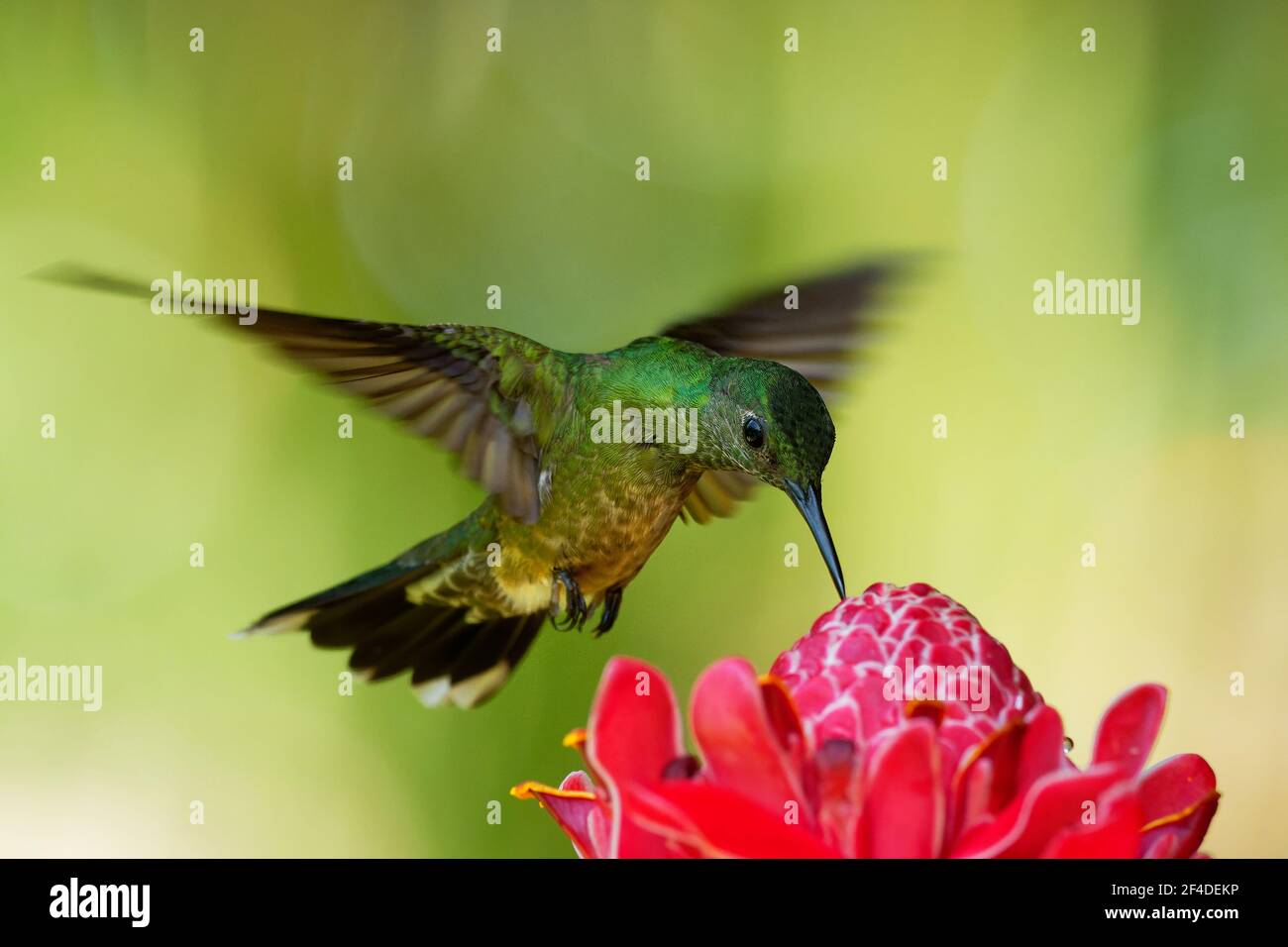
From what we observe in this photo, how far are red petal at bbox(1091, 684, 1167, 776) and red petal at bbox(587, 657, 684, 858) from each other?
0.31 meters

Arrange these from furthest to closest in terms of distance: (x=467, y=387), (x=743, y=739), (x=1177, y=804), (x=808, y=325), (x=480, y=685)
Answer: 1. (x=480, y=685)
2. (x=808, y=325)
3. (x=467, y=387)
4. (x=1177, y=804)
5. (x=743, y=739)

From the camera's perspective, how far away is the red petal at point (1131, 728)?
0.92 metres

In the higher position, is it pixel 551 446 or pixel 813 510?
pixel 551 446

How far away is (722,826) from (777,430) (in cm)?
85

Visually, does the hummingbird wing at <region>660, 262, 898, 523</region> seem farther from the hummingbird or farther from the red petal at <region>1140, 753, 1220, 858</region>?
the red petal at <region>1140, 753, 1220, 858</region>

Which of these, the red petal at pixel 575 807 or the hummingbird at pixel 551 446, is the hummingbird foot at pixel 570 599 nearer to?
the hummingbird at pixel 551 446

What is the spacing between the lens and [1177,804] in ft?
3.13

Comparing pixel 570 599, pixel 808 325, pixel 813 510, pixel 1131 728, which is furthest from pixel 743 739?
pixel 808 325

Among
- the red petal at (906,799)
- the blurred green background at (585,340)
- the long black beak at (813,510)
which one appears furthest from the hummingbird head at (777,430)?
the blurred green background at (585,340)

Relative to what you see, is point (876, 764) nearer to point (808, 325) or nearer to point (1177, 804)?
point (1177, 804)

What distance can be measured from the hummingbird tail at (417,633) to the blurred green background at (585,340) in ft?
1.94

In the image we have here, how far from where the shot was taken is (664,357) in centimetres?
188

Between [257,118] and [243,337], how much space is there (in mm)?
1812

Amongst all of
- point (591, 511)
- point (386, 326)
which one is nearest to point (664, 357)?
point (591, 511)
